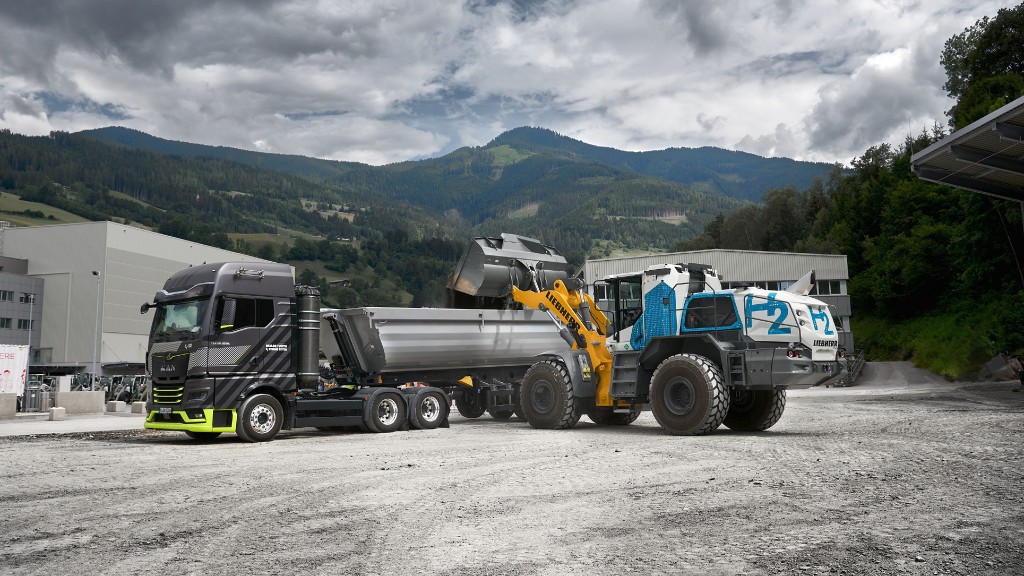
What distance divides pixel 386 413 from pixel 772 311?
830 cm

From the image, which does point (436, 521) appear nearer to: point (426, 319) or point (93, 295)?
point (426, 319)

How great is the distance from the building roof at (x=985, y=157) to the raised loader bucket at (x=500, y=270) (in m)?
10.3

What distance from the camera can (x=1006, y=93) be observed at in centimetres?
4447

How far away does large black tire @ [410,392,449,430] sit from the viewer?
687 inches

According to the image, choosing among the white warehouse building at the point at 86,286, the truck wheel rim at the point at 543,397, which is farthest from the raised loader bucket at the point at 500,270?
the white warehouse building at the point at 86,286

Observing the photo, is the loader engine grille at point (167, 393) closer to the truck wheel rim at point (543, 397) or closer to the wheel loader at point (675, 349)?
the wheel loader at point (675, 349)

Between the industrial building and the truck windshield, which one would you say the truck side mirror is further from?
the industrial building

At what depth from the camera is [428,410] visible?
17.8 m

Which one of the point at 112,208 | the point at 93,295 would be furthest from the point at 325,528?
the point at 112,208

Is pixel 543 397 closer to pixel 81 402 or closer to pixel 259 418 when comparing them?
pixel 259 418

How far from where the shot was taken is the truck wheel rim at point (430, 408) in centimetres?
1772

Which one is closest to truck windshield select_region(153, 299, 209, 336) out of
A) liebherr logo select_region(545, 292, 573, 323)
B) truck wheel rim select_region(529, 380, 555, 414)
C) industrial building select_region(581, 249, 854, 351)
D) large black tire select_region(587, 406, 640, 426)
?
truck wheel rim select_region(529, 380, 555, 414)

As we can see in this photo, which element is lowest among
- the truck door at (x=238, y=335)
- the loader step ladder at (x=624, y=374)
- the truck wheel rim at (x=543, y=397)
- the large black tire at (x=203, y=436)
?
the large black tire at (x=203, y=436)

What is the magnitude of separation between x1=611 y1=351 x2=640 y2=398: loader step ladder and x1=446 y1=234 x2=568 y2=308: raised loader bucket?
11.5 feet
